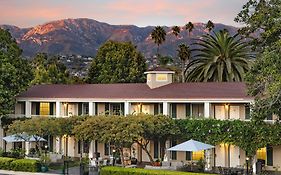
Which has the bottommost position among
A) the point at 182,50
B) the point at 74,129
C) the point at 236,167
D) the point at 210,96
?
the point at 236,167

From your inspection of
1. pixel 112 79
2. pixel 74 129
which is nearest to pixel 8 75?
pixel 74 129

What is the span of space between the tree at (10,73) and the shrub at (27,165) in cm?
1264

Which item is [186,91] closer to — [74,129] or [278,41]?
→ [74,129]

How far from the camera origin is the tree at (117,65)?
83625mm

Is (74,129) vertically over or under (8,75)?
under

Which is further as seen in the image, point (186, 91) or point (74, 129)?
point (186, 91)

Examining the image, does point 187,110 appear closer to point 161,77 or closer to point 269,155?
point 161,77

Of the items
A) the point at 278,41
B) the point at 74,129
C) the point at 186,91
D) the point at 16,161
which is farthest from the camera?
the point at 186,91

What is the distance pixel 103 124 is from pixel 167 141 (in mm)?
7097

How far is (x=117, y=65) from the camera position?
84.2 meters

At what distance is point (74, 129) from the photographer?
145 ft

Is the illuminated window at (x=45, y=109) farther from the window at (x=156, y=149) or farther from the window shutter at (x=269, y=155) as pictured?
the window shutter at (x=269, y=155)

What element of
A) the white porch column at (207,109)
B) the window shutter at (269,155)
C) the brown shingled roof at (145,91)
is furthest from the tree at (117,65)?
the window shutter at (269,155)

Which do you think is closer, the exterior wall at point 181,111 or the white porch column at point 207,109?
the white porch column at point 207,109
